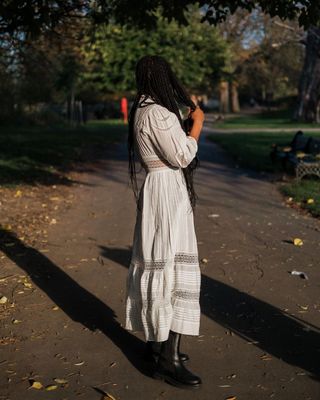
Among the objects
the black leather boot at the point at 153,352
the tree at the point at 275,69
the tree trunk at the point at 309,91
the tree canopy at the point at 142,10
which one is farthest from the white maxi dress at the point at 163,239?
the tree at the point at 275,69

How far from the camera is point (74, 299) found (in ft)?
18.7

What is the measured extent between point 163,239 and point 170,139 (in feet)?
2.02

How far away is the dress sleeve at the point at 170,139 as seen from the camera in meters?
3.85

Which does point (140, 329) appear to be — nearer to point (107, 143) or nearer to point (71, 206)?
point (71, 206)

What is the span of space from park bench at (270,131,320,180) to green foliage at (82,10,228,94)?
16502 mm

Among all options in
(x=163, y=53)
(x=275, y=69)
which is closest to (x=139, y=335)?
(x=163, y=53)

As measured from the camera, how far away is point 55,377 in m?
4.05

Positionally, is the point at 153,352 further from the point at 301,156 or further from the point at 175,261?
the point at 301,156

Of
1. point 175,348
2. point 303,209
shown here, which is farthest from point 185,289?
point 303,209

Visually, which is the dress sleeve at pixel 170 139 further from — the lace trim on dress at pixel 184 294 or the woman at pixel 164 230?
the lace trim on dress at pixel 184 294

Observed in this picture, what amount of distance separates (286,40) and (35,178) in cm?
2298

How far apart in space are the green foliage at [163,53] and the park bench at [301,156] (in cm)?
1650

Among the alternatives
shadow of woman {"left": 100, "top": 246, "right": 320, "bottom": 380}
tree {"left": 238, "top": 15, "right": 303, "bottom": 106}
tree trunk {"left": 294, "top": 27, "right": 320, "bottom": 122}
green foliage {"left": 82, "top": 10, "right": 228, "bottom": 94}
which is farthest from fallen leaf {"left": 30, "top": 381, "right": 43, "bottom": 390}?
tree {"left": 238, "top": 15, "right": 303, "bottom": 106}

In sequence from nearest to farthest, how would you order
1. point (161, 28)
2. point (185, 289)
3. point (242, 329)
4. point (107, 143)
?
1. point (185, 289)
2. point (242, 329)
3. point (107, 143)
4. point (161, 28)
